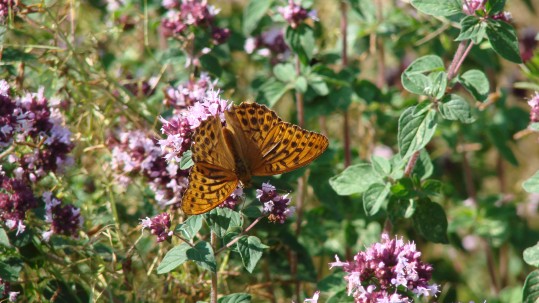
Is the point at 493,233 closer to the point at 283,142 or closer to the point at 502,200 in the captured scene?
the point at 502,200

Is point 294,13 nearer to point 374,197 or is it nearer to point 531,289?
point 374,197

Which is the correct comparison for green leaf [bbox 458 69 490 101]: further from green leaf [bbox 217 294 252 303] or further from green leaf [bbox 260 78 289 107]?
green leaf [bbox 217 294 252 303]

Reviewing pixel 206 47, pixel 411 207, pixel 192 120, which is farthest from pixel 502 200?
pixel 192 120

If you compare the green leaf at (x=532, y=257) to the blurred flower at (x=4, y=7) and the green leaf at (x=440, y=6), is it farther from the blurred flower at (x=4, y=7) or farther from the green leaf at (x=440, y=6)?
the blurred flower at (x=4, y=7)

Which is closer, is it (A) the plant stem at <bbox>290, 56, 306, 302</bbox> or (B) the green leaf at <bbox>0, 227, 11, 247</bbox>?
(B) the green leaf at <bbox>0, 227, 11, 247</bbox>

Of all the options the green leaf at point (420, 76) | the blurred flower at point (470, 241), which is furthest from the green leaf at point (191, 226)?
the blurred flower at point (470, 241)

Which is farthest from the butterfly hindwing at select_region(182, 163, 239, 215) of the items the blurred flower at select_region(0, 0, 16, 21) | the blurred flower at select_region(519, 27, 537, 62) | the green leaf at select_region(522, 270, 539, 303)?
the blurred flower at select_region(519, 27, 537, 62)
